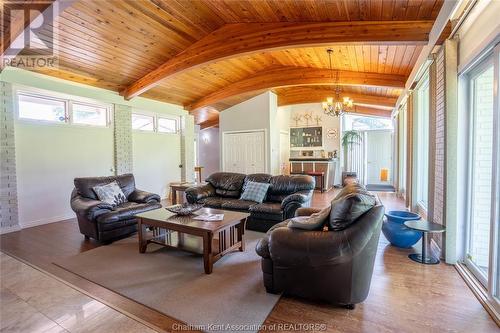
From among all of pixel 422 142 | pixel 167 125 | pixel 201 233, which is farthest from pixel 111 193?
pixel 422 142

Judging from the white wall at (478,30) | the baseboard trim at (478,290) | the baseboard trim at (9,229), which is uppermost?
the white wall at (478,30)

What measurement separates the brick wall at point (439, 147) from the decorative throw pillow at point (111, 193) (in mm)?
4359

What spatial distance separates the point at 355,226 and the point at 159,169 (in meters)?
5.92

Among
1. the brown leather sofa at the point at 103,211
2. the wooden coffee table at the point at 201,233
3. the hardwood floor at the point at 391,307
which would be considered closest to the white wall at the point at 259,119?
the brown leather sofa at the point at 103,211

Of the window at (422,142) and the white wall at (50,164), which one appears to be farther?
the window at (422,142)

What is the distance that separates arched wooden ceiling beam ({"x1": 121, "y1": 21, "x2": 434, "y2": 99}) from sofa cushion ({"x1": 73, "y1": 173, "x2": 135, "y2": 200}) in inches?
82.6

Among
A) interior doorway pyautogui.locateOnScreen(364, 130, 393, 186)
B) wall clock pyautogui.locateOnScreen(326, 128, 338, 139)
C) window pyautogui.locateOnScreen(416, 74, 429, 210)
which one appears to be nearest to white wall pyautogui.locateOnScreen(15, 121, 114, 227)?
window pyautogui.locateOnScreen(416, 74, 429, 210)

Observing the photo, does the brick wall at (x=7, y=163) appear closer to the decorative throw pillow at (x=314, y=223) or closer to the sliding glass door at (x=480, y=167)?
the decorative throw pillow at (x=314, y=223)

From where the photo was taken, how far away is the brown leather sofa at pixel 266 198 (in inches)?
150

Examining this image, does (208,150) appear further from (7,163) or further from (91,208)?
(91,208)

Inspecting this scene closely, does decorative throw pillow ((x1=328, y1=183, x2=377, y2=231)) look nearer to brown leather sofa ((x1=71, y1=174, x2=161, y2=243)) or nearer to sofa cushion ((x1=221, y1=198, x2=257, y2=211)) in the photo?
sofa cushion ((x1=221, y1=198, x2=257, y2=211))

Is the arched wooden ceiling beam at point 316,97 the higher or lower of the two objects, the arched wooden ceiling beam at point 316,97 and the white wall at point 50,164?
the higher

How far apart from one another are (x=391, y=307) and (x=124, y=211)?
133 inches

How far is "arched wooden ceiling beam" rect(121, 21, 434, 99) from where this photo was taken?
3133mm
